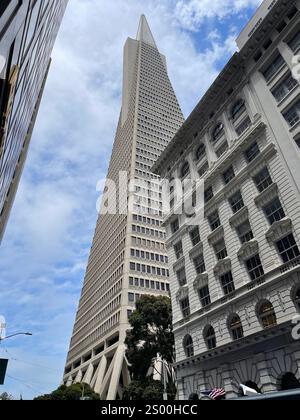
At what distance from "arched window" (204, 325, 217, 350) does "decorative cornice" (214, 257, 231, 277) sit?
4.64 metres

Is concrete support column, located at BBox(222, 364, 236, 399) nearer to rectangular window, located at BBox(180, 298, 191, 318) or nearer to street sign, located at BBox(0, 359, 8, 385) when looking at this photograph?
rectangular window, located at BBox(180, 298, 191, 318)

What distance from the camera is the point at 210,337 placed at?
26.5 m

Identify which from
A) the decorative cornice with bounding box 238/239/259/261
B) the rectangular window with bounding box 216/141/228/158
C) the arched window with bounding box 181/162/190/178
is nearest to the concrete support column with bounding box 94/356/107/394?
the arched window with bounding box 181/162/190/178

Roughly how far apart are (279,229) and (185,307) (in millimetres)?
13230

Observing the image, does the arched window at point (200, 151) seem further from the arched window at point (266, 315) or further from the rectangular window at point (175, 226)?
the arched window at point (266, 315)

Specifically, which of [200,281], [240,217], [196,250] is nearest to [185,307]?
[200,281]

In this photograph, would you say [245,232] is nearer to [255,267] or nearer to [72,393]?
[255,267]

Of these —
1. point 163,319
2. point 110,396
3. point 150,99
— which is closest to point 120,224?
point 110,396

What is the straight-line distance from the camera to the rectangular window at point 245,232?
2555 centimetres

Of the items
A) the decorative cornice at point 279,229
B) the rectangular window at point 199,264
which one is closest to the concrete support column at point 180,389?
the rectangular window at point 199,264

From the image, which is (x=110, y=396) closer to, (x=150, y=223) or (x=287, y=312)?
(x=150, y=223)

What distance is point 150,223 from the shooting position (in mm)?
86562

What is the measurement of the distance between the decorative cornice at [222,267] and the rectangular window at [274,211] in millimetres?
4914
